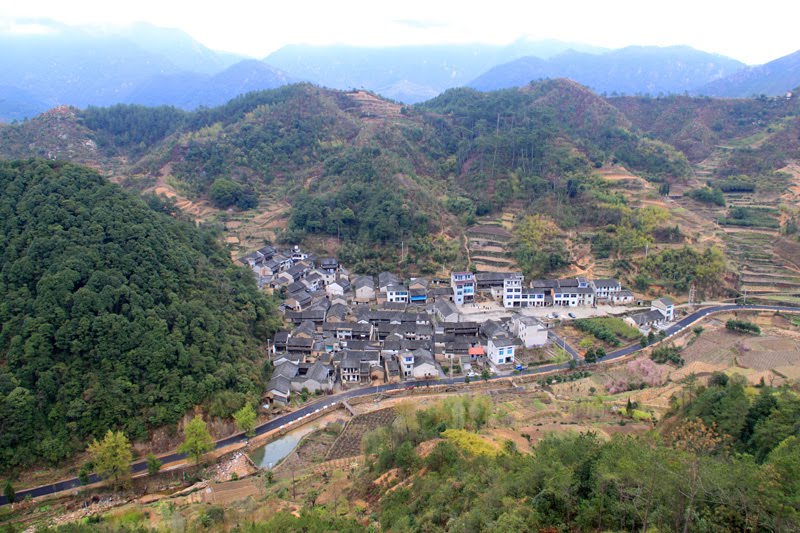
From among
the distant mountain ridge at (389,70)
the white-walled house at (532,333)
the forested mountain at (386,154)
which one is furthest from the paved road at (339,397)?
the distant mountain ridge at (389,70)

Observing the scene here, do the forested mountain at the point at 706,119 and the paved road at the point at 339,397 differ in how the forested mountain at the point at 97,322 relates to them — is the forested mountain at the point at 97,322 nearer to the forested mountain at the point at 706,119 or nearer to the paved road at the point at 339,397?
the paved road at the point at 339,397

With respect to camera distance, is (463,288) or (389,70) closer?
(463,288)

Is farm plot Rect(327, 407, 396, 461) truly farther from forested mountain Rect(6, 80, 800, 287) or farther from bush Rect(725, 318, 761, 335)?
bush Rect(725, 318, 761, 335)

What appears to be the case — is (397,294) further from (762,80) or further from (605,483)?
(762,80)

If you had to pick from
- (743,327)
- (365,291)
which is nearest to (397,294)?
(365,291)

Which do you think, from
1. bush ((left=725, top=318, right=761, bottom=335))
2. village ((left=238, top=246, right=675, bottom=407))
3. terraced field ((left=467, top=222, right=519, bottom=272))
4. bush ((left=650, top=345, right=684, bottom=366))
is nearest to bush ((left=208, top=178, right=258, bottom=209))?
village ((left=238, top=246, right=675, bottom=407))

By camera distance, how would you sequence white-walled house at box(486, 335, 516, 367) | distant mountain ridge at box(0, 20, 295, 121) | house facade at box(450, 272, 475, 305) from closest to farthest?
white-walled house at box(486, 335, 516, 367) < house facade at box(450, 272, 475, 305) < distant mountain ridge at box(0, 20, 295, 121)
